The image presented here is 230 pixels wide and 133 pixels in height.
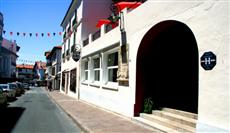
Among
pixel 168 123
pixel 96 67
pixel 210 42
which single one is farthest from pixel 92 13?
pixel 210 42

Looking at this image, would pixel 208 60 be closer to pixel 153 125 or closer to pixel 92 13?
pixel 153 125

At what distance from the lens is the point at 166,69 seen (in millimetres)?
12055

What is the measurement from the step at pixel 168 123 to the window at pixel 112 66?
16.5 ft

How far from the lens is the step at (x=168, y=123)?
321 inches

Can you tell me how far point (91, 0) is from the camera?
2595cm

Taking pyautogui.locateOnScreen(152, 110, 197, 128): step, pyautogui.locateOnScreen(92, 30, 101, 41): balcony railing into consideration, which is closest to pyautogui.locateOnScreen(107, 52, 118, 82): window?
pyautogui.locateOnScreen(92, 30, 101, 41): balcony railing

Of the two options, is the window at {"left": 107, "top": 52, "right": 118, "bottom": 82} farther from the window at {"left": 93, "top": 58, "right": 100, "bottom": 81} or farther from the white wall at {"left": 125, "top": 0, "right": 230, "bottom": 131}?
the white wall at {"left": 125, "top": 0, "right": 230, "bottom": 131}

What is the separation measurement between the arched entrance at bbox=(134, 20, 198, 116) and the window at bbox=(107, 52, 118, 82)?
4028 mm

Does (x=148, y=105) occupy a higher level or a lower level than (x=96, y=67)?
lower

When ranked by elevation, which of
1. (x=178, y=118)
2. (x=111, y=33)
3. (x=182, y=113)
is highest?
(x=111, y=33)

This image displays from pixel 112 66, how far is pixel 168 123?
304 inches

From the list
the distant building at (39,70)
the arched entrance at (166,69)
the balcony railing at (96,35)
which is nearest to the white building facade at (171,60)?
the arched entrance at (166,69)

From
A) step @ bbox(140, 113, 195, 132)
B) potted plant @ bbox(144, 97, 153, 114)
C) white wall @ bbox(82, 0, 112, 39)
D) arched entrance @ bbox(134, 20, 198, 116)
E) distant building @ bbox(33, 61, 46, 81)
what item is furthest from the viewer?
distant building @ bbox(33, 61, 46, 81)

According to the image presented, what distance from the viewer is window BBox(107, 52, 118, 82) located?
52.2 ft
